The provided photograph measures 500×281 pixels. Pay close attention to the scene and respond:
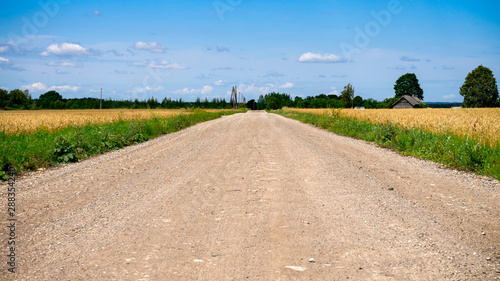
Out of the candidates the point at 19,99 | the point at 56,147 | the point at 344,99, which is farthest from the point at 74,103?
the point at 56,147

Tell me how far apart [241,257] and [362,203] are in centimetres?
273

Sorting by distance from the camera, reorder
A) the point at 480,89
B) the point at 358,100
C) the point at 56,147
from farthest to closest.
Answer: the point at 358,100 < the point at 480,89 < the point at 56,147

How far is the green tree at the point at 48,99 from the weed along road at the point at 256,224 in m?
104

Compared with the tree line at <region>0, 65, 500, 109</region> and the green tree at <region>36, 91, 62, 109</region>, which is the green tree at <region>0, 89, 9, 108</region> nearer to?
the tree line at <region>0, 65, 500, 109</region>

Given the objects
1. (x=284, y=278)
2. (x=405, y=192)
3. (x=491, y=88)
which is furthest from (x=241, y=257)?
(x=491, y=88)

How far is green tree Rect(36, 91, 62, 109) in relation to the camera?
96.4 m

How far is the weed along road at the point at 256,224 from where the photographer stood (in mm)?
3303

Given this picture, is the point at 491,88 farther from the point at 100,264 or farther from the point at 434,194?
the point at 100,264

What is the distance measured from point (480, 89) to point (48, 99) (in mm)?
115024

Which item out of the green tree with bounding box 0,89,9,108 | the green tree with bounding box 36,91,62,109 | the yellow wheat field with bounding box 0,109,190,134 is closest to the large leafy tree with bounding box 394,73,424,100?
the yellow wheat field with bounding box 0,109,190,134

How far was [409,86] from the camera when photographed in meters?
93.2

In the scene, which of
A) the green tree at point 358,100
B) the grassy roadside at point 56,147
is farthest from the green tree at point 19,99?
the green tree at point 358,100

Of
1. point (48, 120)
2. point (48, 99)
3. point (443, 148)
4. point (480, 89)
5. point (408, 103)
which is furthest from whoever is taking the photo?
point (48, 99)

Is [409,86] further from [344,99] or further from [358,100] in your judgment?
[358,100]
